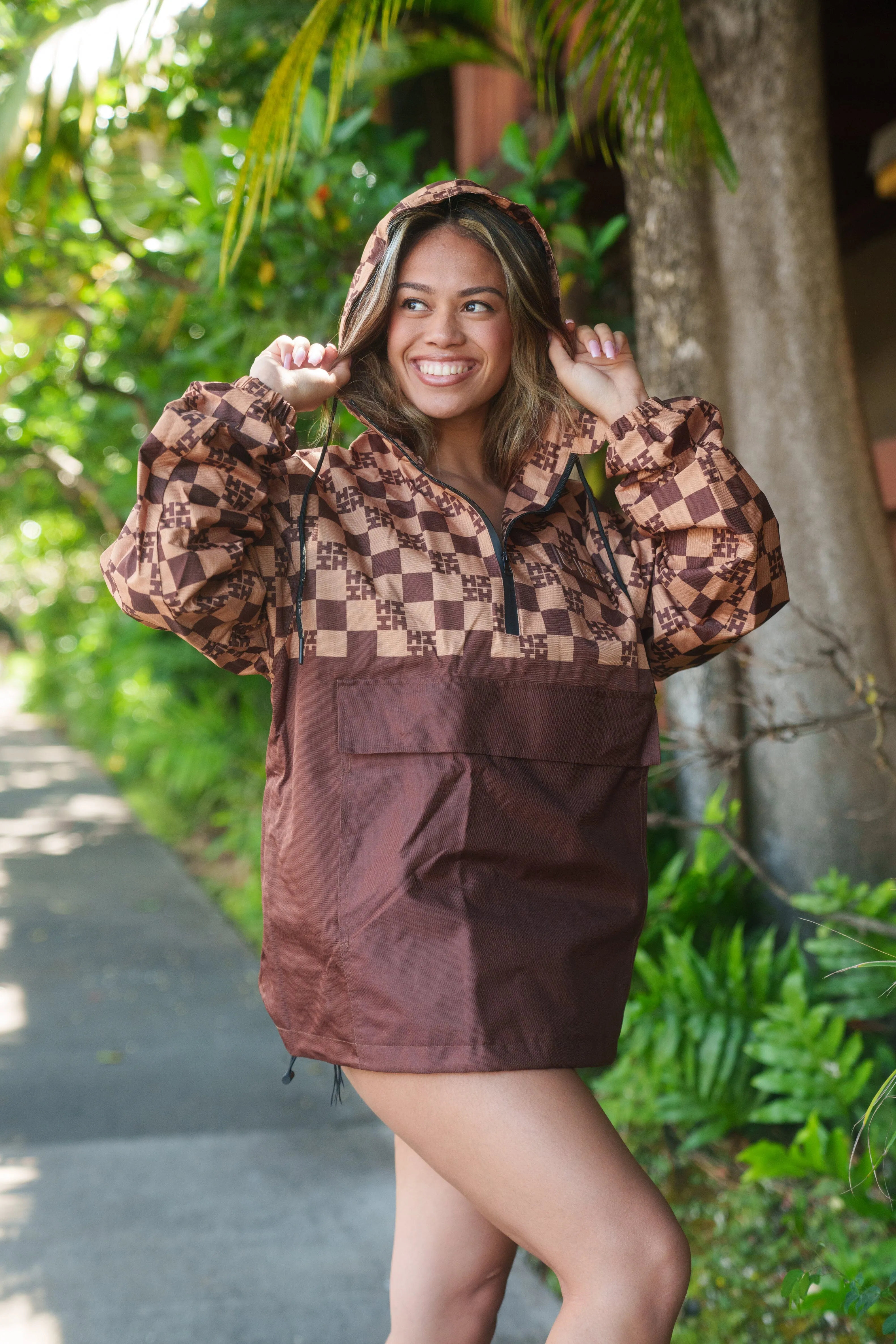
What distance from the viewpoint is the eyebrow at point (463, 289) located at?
1.78 metres

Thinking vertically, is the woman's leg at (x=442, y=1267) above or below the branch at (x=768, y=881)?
below

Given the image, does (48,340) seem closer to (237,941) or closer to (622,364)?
(237,941)

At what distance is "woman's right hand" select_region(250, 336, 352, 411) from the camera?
1668 millimetres

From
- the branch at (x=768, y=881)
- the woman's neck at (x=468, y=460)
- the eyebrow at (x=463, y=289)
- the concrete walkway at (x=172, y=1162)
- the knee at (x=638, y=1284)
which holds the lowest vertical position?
the concrete walkway at (x=172, y=1162)

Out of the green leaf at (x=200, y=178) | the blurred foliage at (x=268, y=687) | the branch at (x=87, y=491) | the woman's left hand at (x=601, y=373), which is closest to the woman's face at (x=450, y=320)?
the woman's left hand at (x=601, y=373)

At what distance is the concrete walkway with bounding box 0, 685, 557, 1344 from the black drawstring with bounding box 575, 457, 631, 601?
1.77m

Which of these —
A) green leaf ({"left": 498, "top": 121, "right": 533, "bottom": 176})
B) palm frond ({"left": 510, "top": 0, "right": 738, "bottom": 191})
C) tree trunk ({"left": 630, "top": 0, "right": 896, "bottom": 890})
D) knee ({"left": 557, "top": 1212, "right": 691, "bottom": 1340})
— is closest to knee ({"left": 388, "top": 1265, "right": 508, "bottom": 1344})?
knee ({"left": 557, "top": 1212, "right": 691, "bottom": 1340})

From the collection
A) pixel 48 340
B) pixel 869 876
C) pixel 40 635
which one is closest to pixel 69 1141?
pixel 869 876

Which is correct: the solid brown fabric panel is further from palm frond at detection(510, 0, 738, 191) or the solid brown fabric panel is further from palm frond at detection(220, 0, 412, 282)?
palm frond at detection(510, 0, 738, 191)

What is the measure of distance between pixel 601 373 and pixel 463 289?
0.25 m

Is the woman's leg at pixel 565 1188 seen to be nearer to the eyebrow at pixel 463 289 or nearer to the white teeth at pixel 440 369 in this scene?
the white teeth at pixel 440 369

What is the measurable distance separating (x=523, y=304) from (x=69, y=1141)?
2872 millimetres

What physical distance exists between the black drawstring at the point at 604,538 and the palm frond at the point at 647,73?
1.53 m

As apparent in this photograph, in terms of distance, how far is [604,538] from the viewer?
1.79 metres
